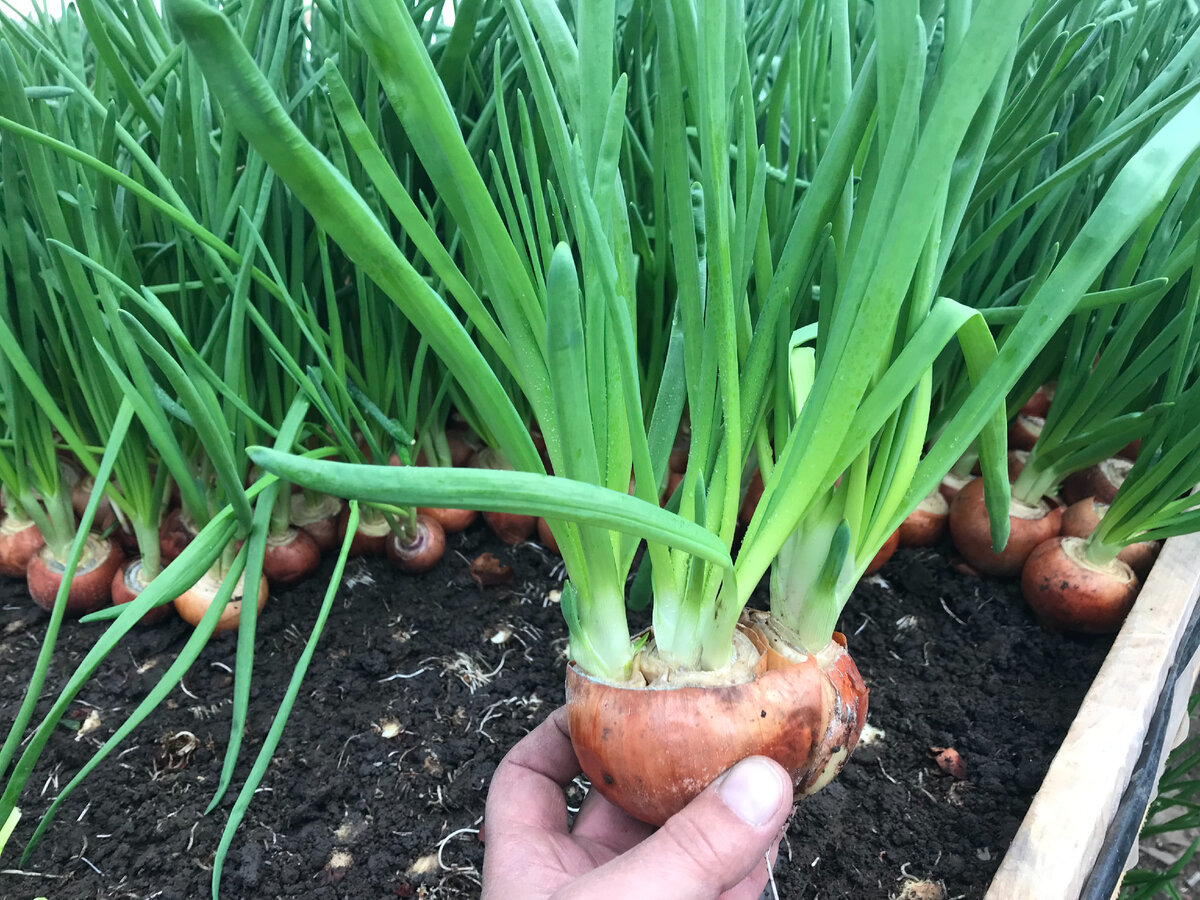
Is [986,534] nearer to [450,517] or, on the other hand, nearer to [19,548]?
[450,517]

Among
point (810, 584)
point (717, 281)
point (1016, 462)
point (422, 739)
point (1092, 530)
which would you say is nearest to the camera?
point (717, 281)

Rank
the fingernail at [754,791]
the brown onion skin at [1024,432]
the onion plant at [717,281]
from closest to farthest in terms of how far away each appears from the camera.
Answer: the onion plant at [717,281], the fingernail at [754,791], the brown onion skin at [1024,432]

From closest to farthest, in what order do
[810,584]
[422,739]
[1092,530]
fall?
[810,584] < [422,739] < [1092,530]

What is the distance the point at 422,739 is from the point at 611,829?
0.24 m

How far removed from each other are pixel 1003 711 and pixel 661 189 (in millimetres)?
645

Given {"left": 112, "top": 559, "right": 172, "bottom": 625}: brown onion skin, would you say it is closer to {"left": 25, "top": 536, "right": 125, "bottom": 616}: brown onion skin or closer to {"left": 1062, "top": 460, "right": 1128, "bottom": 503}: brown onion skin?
{"left": 25, "top": 536, "right": 125, "bottom": 616}: brown onion skin

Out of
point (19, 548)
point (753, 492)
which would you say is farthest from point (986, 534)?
point (19, 548)

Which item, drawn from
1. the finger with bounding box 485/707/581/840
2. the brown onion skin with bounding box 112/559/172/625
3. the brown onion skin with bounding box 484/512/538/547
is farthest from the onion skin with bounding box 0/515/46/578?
the finger with bounding box 485/707/581/840

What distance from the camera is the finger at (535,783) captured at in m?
0.60

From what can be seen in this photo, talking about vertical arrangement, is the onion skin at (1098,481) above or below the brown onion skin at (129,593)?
above

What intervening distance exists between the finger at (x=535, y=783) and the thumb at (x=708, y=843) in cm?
16

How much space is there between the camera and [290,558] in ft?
2.97

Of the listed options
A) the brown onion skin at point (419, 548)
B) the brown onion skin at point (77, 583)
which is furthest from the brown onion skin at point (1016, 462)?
the brown onion skin at point (77, 583)

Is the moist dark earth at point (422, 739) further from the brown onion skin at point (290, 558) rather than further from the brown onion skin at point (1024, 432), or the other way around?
the brown onion skin at point (1024, 432)
